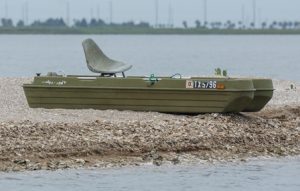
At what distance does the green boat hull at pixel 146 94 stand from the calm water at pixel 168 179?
9.34 ft

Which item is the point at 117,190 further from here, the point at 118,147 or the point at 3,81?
the point at 3,81

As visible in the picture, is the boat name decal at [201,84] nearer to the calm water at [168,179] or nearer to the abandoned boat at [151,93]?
the abandoned boat at [151,93]

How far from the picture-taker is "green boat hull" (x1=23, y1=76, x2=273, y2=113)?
23.4 meters

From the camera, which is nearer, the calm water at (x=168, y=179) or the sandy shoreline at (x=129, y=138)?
the calm water at (x=168, y=179)

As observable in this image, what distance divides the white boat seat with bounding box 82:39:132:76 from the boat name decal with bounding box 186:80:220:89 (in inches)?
92.0

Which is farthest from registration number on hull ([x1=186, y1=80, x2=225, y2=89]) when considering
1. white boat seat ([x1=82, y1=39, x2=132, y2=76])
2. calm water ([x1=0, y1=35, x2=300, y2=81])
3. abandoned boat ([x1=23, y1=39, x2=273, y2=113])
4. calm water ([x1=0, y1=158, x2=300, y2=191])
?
calm water ([x1=0, y1=35, x2=300, y2=81])

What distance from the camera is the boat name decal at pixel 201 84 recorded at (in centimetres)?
2334

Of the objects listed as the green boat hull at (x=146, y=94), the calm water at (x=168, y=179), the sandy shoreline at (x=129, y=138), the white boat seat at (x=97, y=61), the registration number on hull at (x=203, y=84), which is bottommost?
the calm water at (x=168, y=179)

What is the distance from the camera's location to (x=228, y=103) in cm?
2345

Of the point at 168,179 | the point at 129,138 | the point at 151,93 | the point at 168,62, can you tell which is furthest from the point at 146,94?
the point at 168,62

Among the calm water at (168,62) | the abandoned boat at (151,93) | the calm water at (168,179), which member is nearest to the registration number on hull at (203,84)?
the abandoned boat at (151,93)

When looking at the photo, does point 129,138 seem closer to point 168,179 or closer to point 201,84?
point 168,179

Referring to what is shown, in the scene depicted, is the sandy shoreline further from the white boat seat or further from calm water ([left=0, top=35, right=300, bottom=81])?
calm water ([left=0, top=35, right=300, bottom=81])

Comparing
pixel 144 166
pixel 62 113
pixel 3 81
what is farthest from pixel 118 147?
pixel 3 81
